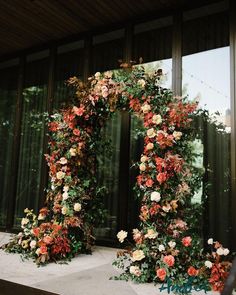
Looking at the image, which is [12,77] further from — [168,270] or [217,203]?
[168,270]

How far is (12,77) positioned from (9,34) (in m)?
0.94

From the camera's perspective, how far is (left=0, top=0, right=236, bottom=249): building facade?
4.01 metres

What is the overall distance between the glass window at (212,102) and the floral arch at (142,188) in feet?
0.93

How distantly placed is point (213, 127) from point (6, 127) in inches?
143

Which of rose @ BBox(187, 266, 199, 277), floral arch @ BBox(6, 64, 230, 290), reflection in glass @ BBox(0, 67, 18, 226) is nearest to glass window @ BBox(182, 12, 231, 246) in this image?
floral arch @ BBox(6, 64, 230, 290)

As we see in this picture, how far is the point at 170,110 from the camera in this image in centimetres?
331

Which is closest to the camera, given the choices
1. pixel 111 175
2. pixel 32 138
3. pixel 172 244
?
pixel 172 244

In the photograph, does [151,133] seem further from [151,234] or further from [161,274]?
[161,274]

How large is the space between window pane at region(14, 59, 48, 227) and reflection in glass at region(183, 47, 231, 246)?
247cm

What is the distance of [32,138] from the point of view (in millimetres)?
5551

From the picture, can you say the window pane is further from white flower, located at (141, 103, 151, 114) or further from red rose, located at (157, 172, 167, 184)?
red rose, located at (157, 172, 167, 184)

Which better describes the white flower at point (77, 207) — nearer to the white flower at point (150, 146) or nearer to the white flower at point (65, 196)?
the white flower at point (65, 196)

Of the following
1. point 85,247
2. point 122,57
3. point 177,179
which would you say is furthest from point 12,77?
point 177,179

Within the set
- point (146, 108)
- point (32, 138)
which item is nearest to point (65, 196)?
point (146, 108)
